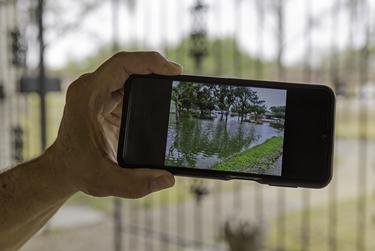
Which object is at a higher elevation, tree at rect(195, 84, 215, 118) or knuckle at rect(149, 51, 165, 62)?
knuckle at rect(149, 51, 165, 62)

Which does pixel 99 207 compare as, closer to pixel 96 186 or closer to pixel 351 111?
pixel 351 111

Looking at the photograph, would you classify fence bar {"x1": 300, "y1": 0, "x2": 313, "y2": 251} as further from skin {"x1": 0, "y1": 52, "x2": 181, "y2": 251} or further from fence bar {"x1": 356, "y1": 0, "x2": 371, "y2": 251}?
skin {"x1": 0, "y1": 52, "x2": 181, "y2": 251}

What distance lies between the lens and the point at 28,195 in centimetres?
58

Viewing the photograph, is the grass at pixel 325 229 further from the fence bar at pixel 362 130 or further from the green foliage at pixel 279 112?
the green foliage at pixel 279 112

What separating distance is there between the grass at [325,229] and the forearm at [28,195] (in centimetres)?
135

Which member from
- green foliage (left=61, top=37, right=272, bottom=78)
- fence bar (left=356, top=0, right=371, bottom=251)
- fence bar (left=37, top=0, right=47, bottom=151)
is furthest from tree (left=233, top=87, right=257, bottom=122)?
fence bar (left=37, top=0, right=47, bottom=151)

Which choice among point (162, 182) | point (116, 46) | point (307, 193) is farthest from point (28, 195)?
point (116, 46)

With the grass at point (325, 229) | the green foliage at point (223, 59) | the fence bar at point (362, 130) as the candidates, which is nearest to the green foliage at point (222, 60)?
the green foliage at point (223, 59)

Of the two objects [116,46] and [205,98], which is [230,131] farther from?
[116,46]

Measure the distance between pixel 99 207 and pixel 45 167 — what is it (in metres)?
2.08

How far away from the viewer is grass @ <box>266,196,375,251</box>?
1784 mm

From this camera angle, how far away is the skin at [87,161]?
20.2 inches

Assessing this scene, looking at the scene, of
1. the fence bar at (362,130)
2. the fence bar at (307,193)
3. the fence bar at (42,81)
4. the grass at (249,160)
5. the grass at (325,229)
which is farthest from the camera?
the fence bar at (42,81)

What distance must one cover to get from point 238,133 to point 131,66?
4.8 inches
